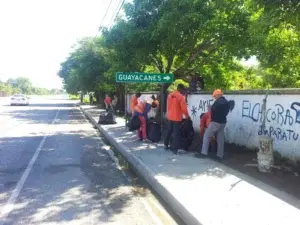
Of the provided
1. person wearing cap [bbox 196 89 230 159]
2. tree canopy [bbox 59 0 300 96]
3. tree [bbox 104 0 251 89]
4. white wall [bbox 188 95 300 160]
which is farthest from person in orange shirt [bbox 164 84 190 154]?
tree [bbox 104 0 251 89]

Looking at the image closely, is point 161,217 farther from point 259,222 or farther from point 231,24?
point 231,24

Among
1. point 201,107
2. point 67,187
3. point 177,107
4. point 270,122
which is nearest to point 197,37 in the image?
point 201,107

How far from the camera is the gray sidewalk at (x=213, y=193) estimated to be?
5.23m

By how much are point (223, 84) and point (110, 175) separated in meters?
12.6

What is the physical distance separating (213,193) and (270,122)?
150 inches

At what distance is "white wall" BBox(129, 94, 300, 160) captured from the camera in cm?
871

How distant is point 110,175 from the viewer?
336 inches

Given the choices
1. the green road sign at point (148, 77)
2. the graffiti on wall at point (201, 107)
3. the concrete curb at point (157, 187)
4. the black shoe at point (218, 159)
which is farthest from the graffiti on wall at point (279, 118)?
the green road sign at point (148, 77)

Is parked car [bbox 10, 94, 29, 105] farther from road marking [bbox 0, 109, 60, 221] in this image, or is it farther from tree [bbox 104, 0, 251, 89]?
road marking [bbox 0, 109, 60, 221]

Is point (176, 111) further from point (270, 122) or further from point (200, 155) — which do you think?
point (270, 122)

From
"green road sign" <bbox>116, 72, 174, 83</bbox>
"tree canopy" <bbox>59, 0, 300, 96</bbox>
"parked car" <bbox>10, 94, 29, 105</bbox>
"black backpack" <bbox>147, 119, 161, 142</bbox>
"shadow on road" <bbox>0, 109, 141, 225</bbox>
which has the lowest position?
"parked car" <bbox>10, 94, 29, 105</bbox>

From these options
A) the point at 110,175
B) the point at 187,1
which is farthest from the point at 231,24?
the point at 110,175

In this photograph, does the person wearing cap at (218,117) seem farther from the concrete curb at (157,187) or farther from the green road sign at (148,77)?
the green road sign at (148,77)

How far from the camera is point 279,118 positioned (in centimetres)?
927
